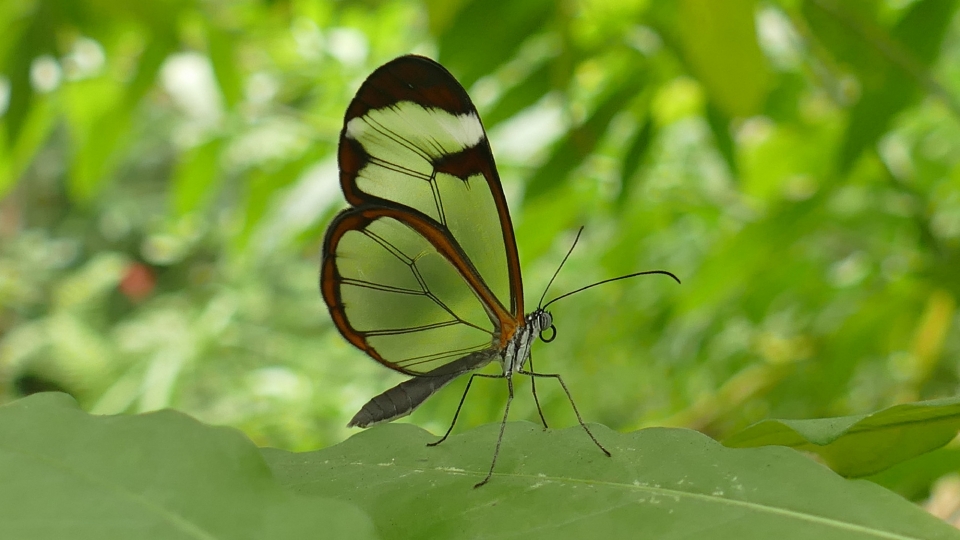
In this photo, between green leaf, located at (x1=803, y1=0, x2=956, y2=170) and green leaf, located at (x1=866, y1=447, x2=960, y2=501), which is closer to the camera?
green leaf, located at (x1=866, y1=447, x2=960, y2=501)

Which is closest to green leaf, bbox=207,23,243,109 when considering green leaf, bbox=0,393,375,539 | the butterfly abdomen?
the butterfly abdomen

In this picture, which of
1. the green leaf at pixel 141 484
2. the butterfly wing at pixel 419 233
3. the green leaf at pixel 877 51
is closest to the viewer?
the green leaf at pixel 141 484

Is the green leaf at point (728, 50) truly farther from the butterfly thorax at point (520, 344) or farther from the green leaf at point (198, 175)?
the green leaf at point (198, 175)

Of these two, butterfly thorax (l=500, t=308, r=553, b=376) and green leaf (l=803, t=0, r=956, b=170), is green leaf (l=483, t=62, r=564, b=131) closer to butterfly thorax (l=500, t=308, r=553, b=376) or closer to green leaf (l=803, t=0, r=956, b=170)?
green leaf (l=803, t=0, r=956, b=170)

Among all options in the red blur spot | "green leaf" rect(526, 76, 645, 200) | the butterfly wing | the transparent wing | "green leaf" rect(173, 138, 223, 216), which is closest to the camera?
the butterfly wing

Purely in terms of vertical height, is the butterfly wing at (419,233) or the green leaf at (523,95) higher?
the green leaf at (523,95)

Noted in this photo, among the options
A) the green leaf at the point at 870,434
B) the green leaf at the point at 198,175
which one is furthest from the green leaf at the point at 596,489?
the green leaf at the point at 198,175

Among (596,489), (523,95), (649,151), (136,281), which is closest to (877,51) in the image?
(649,151)
